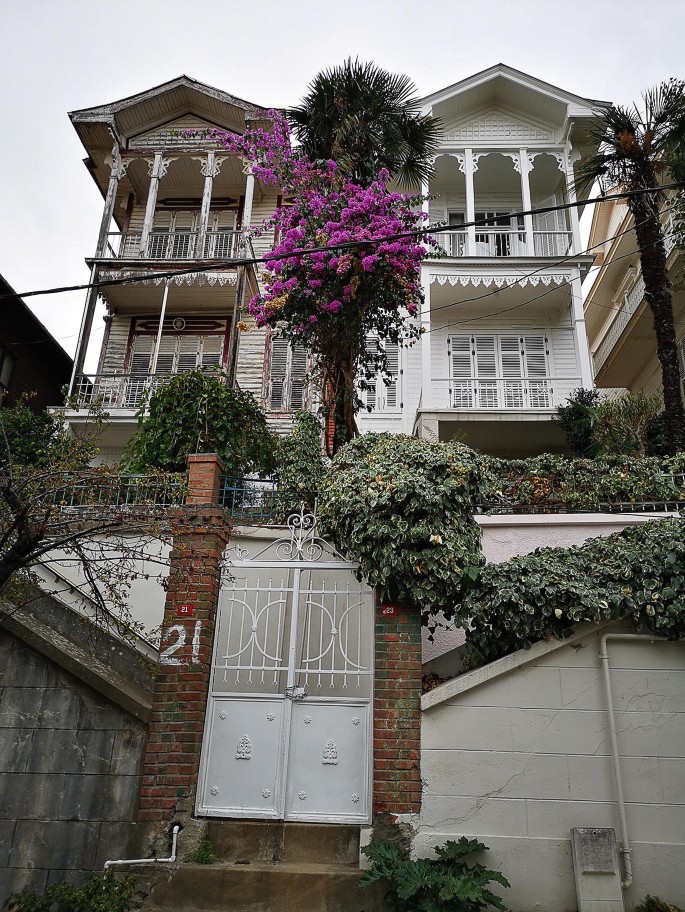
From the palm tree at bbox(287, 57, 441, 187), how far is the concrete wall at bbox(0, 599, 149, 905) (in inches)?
340

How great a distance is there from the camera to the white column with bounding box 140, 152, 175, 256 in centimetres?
1637

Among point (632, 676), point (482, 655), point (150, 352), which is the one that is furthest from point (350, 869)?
point (150, 352)

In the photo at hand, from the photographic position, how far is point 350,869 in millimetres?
5504

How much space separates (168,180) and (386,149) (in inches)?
346

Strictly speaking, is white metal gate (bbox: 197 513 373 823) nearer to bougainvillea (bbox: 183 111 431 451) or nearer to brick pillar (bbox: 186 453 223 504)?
brick pillar (bbox: 186 453 223 504)

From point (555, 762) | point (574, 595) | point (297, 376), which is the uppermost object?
point (297, 376)

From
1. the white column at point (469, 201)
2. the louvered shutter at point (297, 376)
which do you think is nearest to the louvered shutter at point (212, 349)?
the louvered shutter at point (297, 376)

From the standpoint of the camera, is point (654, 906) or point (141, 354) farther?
point (141, 354)

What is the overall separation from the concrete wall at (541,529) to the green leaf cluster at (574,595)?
202 cm

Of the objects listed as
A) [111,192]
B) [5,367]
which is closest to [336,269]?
[111,192]

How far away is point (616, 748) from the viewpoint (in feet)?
19.1

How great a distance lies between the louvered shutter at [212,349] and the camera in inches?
671

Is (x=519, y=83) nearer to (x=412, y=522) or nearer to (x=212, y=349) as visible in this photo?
(x=212, y=349)

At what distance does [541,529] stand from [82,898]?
20.2ft
